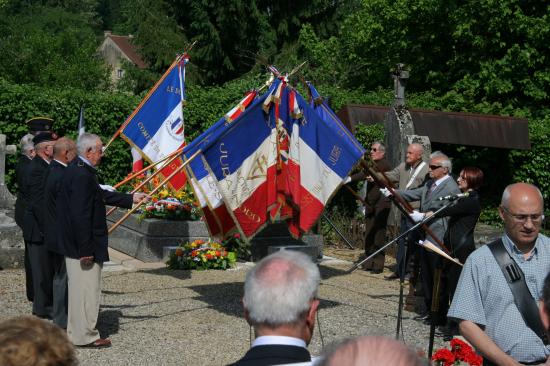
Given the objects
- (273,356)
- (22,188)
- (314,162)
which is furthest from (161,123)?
(273,356)

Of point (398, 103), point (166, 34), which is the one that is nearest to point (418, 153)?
point (398, 103)

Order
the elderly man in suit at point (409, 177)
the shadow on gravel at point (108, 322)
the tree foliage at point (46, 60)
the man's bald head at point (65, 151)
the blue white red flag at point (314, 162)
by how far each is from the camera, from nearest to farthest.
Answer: the man's bald head at point (65, 151)
the shadow on gravel at point (108, 322)
the blue white red flag at point (314, 162)
the elderly man in suit at point (409, 177)
the tree foliage at point (46, 60)

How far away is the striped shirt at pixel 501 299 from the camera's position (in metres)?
4.69

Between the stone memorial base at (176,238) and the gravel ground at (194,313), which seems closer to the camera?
the gravel ground at (194,313)

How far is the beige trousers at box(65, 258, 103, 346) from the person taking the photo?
8.11 m

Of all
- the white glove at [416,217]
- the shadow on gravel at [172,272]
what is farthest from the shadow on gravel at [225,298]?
the white glove at [416,217]

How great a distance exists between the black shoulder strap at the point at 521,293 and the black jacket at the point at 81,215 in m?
4.27

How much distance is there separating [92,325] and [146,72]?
23571mm

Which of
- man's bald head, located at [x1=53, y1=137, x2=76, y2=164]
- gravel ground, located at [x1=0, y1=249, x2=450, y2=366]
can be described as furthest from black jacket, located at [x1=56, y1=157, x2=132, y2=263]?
gravel ground, located at [x1=0, y1=249, x2=450, y2=366]

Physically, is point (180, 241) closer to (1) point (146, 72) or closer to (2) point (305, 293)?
(2) point (305, 293)

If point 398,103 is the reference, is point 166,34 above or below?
above

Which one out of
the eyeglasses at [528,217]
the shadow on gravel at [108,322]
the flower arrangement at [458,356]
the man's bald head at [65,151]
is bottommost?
the shadow on gravel at [108,322]

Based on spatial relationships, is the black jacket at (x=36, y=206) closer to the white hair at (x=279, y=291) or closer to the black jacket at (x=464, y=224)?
the black jacket at (x=464, y=224)

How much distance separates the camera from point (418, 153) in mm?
11305
